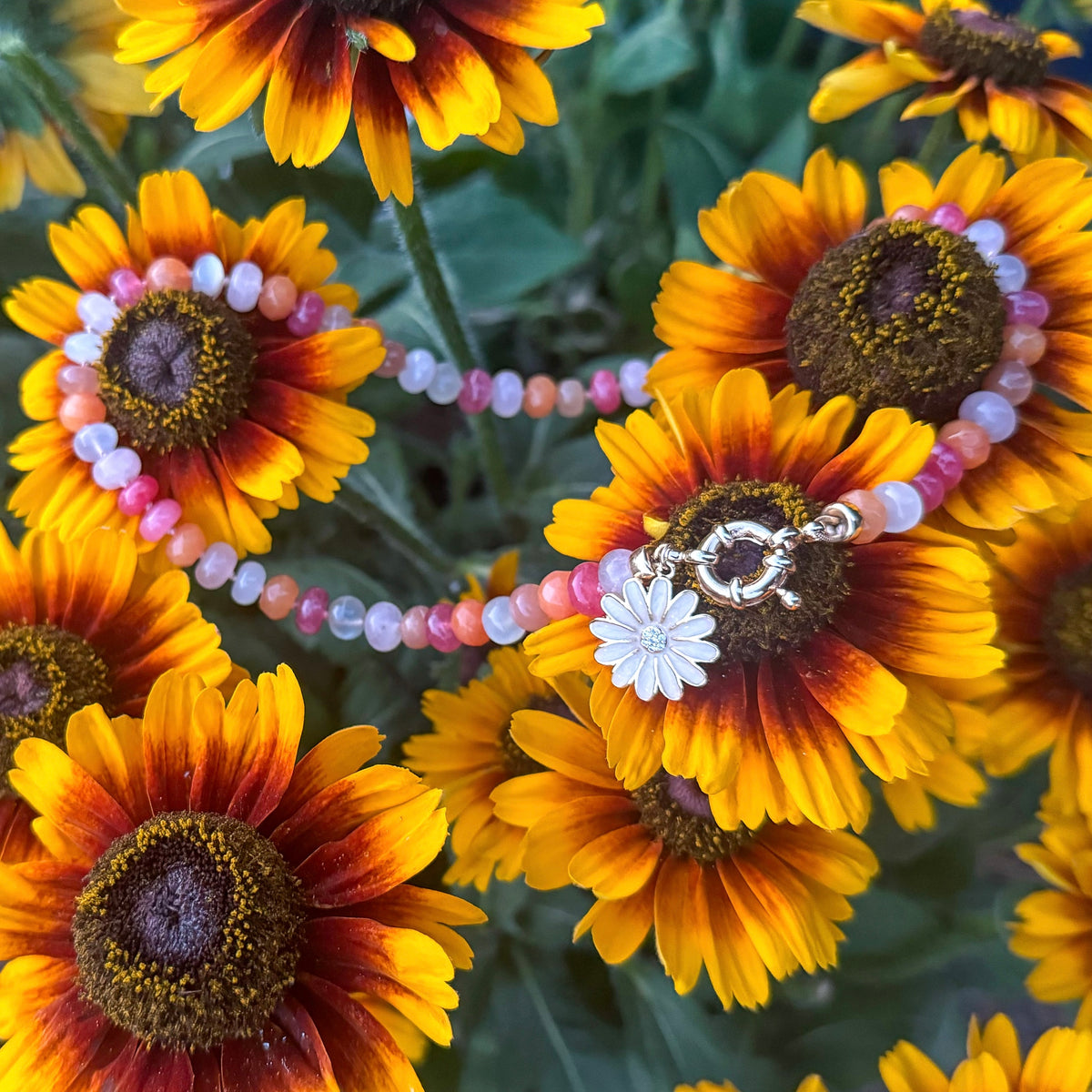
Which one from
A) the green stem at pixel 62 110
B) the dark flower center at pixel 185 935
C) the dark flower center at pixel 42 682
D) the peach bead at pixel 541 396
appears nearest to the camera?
the dark flower center at pixel 185 935

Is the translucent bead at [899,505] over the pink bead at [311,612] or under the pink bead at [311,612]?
over

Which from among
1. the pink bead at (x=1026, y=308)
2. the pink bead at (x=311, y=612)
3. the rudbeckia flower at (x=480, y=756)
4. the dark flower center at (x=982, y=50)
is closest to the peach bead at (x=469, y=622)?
the rudbeckia flower at (x=480, y=756)

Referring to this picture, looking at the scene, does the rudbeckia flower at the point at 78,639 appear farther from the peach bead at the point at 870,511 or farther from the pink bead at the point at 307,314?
the peach bead at the point at 870,511

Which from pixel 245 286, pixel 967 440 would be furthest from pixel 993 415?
pixel 245 286

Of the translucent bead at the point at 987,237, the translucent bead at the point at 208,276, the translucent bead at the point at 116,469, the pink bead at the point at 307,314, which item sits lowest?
the translucent bead at the point at 116,469

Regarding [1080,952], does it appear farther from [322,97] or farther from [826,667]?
[322,97]

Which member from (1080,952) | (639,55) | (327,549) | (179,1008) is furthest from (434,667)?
(639,55)
